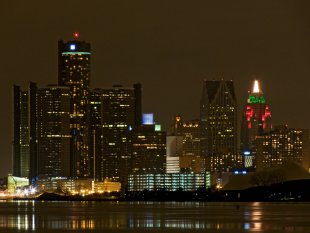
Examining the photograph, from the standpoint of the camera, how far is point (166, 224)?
9525 cm

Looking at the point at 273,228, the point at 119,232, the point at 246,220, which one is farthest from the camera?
the point at 246,220

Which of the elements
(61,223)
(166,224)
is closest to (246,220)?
(166,224)

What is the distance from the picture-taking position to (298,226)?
89.9 m

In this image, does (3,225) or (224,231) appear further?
(3,225)

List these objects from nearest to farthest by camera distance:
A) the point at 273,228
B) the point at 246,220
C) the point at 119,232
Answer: the point at 119,232
the point at 273,228
the point at 246,220

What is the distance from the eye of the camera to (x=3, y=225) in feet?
312

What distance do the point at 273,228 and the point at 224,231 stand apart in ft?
19.0

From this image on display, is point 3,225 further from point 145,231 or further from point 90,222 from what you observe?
point 145,231

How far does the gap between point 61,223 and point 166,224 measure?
10.9 meters

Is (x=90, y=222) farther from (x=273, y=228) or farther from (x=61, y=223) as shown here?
(x=273, y=228)

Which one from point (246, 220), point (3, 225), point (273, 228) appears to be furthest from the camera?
point (246, 220)

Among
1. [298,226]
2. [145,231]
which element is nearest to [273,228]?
[298,226]

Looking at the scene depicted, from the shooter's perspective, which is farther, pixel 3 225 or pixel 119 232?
pixel 3 225

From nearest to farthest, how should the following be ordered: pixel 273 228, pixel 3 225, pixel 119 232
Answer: pixel 119 232 < pixel 273 228 < pixel 3 225
